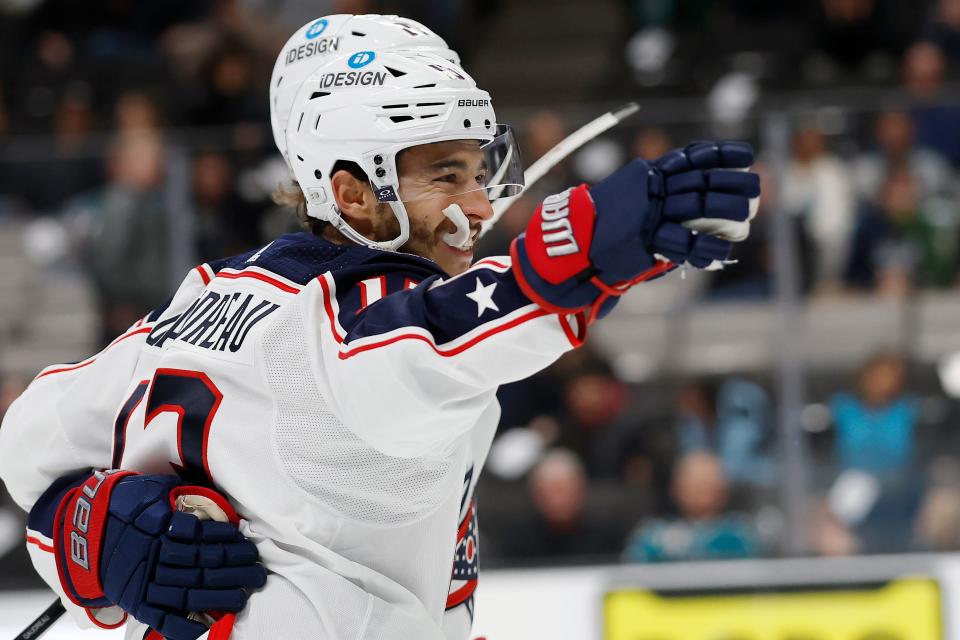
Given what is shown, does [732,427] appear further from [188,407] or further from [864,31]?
[864,31]

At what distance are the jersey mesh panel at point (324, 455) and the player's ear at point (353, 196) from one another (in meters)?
0.31

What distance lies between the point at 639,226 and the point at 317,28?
0.88 meters

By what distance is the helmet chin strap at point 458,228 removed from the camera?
6.44 feet

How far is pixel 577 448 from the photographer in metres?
4.61

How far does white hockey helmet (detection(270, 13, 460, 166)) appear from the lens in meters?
2.04

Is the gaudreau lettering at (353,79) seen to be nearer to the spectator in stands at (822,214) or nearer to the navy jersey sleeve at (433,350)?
the navy jersey sleeve at (433,350)

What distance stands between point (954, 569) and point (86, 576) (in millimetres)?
2390

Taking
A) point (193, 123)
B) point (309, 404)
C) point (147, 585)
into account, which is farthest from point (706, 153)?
point (193, 123)

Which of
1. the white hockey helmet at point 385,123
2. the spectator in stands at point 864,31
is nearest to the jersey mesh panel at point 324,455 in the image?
the white hockey helmet at point 385,123

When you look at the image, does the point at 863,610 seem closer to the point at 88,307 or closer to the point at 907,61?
the point at 88,307

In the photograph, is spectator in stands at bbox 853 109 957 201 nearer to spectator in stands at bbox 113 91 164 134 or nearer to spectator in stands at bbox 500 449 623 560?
spectator in stands at bbox 500 449 623 560

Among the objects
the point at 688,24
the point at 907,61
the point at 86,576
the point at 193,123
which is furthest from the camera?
the point at 688,24

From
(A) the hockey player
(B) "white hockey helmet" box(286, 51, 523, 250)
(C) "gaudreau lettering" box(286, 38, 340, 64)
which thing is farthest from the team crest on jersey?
(C) "gaudreau lettering" box(286, 38, 340, 64)

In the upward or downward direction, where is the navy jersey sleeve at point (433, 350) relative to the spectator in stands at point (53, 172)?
downward
